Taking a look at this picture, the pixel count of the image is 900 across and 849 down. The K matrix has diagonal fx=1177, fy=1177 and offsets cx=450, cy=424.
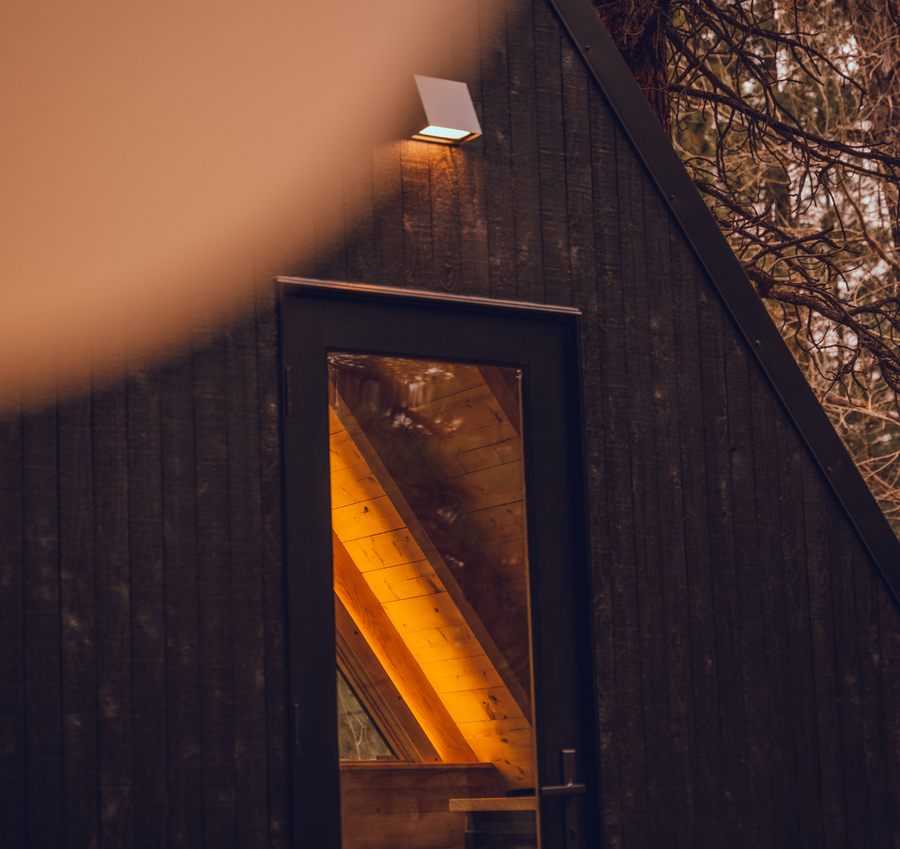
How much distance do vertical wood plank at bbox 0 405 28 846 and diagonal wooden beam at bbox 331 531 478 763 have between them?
3.21 ft

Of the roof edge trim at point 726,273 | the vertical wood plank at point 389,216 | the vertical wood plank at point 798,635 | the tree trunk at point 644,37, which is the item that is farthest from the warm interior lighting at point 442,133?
the tree trunk at point 644,37

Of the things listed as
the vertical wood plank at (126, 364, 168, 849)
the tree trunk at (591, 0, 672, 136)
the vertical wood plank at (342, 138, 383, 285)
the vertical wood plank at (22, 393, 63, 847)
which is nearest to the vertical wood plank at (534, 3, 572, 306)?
the vertical wood plank at (342, 138, 383, 285)

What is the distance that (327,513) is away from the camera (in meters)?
3.68

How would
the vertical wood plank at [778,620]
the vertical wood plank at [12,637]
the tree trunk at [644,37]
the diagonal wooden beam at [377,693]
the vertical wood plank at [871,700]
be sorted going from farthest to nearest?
the tree trunk at [644,37], the vertical wood plank at [871,700], the vertical wood plank at [778,620], the diagonal wooden beam at [377,693], the vertical wood plank at [12,637]

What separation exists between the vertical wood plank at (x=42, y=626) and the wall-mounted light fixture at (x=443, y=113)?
1.55 m

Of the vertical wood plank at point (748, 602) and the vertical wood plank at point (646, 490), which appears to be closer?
the vertical wood plank at point (646, 490)

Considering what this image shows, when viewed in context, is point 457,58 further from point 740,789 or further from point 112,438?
point 740,789

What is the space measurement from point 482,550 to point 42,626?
1.51 meters

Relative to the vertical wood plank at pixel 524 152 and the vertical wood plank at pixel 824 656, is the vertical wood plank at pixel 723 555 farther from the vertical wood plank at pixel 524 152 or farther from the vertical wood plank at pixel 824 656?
the vertical wood plank at pixel 524 152

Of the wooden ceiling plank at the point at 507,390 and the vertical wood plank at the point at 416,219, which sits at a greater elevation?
the vertical wood plank at the point at 416,219

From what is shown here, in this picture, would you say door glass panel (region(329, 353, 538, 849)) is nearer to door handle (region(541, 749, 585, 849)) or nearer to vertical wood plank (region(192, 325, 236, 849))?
Result: door handle (region(541, 749, 585, 849))

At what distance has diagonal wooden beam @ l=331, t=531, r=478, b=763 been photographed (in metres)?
3.89

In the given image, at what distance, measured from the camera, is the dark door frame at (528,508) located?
3545 millimetres

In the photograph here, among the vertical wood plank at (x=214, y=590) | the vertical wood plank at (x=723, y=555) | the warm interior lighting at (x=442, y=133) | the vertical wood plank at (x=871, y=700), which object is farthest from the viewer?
the vertical wood plank at (x=871, y=700)
